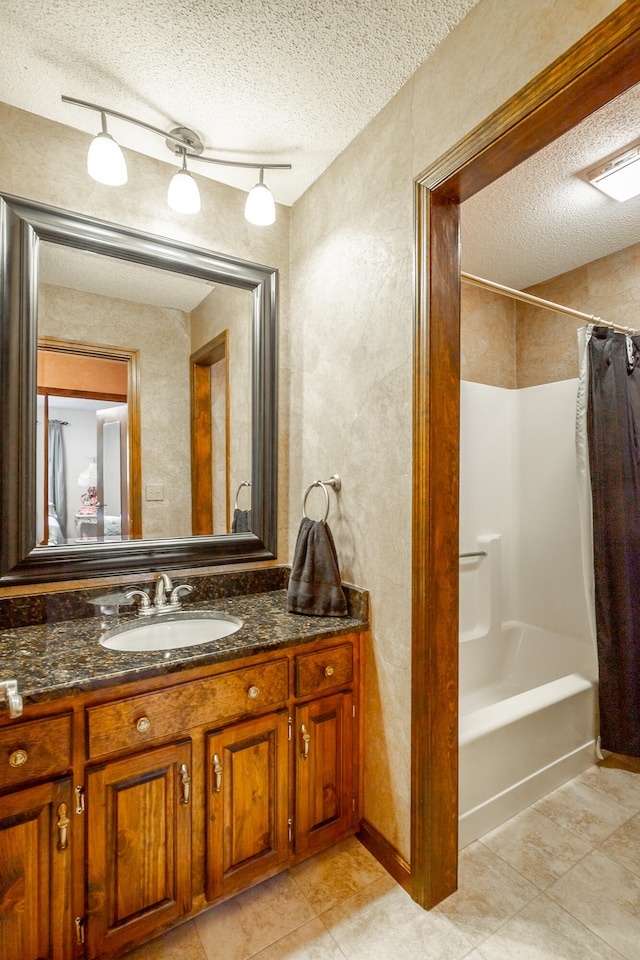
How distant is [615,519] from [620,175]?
138cm

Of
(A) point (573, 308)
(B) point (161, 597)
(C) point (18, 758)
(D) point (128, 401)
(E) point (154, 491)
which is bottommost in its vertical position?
(C) point (18, 758)

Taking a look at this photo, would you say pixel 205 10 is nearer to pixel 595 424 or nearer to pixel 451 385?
pixel 451 385

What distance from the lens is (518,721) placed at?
1.71 meters

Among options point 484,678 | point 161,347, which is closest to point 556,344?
point 484,678

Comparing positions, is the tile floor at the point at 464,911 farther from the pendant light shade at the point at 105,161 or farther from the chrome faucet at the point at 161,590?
the pendant light shade at the point at 105,161

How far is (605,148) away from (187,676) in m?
2.22

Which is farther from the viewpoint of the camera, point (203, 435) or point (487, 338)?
point (487, 338)

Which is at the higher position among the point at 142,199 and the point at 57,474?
the point at 142,199

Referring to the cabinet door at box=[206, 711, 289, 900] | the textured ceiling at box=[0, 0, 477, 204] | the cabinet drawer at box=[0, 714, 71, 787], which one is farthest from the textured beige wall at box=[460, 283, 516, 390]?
the cabinet drawer at box=[0, 714, 71, 787]

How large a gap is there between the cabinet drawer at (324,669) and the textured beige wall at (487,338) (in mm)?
1726

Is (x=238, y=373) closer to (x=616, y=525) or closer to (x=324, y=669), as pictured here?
(x=324, y=669)

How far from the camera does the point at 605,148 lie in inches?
64.1

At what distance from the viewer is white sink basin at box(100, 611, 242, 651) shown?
148 centimetres

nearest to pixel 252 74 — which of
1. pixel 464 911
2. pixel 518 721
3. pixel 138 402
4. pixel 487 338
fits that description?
pixel 138 402
